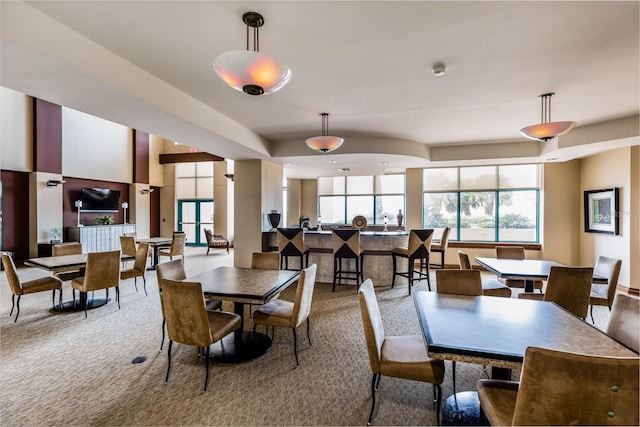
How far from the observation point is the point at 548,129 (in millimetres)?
3498

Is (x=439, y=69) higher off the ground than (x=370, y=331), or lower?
higher

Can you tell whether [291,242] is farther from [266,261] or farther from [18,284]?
[18,284]

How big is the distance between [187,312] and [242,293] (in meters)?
0.47

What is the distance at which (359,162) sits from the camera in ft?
22.4

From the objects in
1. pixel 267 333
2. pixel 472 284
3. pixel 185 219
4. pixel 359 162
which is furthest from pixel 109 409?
pixel 185 219

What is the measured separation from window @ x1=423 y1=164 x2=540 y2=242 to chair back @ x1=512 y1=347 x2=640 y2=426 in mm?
6848

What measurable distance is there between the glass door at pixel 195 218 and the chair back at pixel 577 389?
12.4 metres

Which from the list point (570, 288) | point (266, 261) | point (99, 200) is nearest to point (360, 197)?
point (266, 261)

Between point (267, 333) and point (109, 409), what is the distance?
5.26 ft

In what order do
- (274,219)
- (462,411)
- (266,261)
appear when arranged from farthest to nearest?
1. (274,219)
2. (266,261)
3. (462,411)

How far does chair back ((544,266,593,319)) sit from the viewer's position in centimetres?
289

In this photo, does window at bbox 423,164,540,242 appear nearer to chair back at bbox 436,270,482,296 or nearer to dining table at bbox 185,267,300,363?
chair back at bbox 436,270,482,296

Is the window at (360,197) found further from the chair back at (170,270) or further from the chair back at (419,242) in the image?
the chair back at (170,270)

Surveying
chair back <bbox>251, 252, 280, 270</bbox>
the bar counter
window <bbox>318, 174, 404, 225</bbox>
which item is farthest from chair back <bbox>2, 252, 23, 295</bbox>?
window <bbox>318, 174, 404, 225</bbox>
